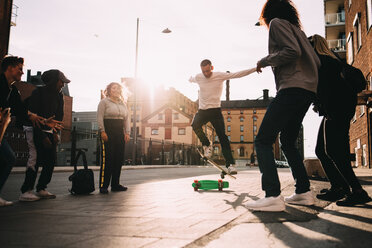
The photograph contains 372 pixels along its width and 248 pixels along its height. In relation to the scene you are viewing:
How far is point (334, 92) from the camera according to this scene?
A: 3.76 metres

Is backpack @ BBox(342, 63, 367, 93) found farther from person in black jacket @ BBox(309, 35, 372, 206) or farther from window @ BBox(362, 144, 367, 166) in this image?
window @ BBox(362, 144, 367, 166)

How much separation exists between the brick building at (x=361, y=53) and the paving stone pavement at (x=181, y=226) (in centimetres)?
1328

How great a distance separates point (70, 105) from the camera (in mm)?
54500

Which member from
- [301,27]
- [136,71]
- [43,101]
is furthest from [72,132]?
[301,27]

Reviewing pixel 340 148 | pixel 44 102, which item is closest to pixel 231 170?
pixel 340 148

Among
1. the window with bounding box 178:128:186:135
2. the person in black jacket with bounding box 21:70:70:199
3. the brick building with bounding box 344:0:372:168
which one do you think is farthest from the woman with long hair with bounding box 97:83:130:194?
the window with bounding box 178:128:186:135

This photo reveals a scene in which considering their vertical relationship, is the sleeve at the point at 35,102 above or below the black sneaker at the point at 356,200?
above

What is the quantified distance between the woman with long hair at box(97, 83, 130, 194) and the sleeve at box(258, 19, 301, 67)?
10.1 feet

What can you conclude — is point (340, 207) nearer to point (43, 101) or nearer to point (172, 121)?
point (43, 101)

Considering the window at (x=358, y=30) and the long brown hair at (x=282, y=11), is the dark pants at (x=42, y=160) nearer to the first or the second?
the long brown hair at (x=282, y=11)

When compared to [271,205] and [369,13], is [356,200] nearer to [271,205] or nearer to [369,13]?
[271,205]

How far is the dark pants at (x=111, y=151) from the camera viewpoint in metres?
5.71

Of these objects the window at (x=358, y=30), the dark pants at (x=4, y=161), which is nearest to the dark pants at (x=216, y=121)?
the dark pants at (x=4, y=161)

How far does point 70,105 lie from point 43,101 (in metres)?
52.3
